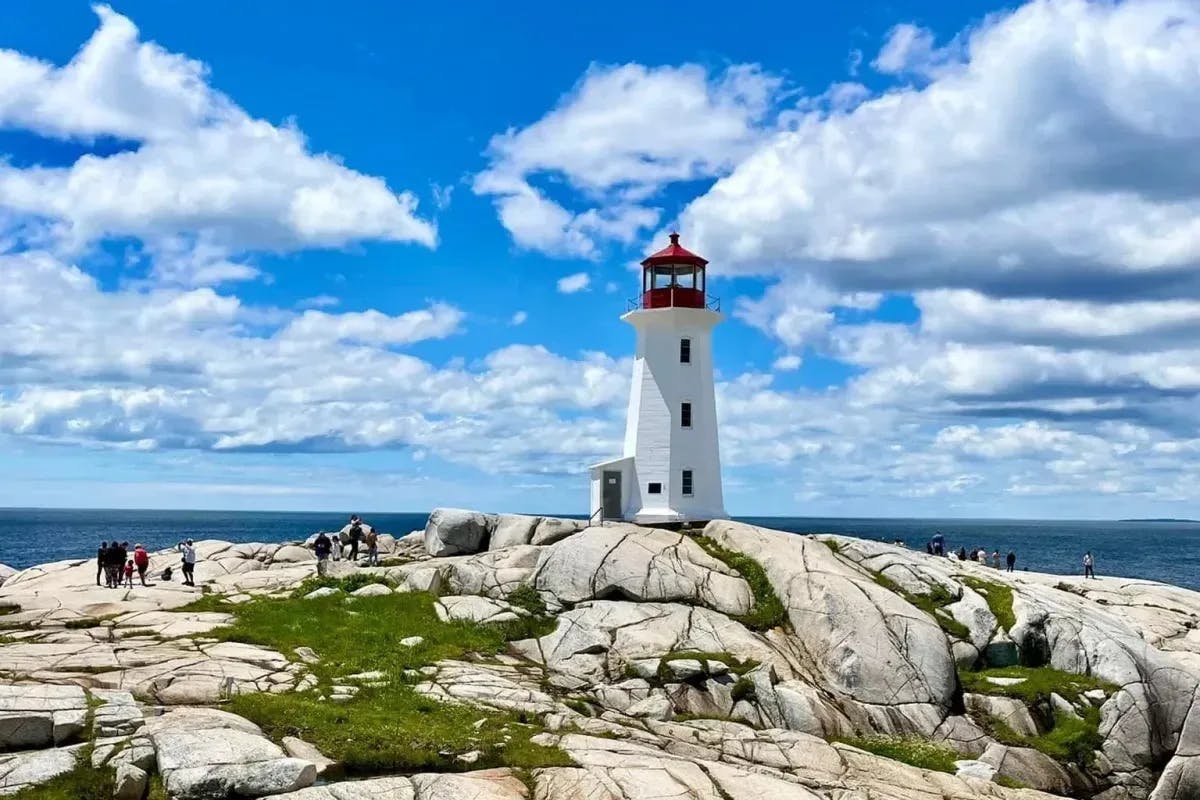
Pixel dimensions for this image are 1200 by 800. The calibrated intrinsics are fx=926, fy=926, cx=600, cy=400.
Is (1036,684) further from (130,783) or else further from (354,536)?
(354,536)

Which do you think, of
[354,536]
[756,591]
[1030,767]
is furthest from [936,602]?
[354,536]

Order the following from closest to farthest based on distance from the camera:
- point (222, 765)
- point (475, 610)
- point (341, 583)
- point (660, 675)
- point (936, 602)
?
point (222, 765) → point (660, 675) → point (475, 610) → point (936, 602) → point (341, 583)

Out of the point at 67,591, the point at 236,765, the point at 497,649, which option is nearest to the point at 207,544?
the point at 67,591

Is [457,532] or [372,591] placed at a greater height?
[457,532]

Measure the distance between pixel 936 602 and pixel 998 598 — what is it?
2.46 m

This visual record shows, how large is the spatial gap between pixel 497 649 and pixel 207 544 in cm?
2961

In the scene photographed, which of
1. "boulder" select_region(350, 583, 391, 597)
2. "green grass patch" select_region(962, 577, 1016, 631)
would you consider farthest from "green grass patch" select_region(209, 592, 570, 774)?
"green grass patch" select_region(962, 577, 1016, 631)

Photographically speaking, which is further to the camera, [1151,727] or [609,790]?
[1151,727]

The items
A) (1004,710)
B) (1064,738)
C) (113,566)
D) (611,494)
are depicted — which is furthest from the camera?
(611,494)

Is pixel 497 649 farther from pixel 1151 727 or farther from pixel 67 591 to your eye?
pixel 1151 727

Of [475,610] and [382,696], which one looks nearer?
[382,696]

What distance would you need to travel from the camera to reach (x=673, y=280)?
4519 centimetres

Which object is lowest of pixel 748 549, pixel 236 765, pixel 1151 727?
pixel 1151 727

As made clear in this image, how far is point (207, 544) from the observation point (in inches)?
2016
